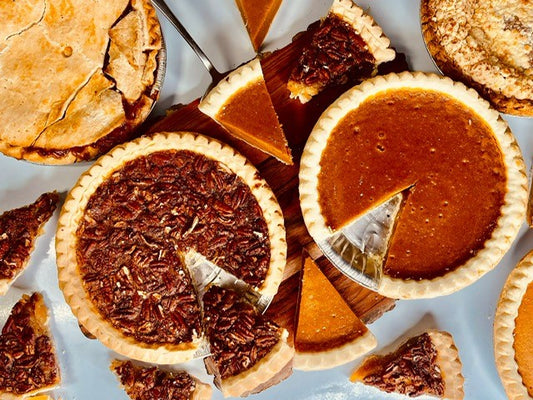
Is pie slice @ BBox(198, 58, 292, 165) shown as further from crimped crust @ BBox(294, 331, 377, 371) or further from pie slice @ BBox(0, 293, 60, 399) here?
pie slice @ BBox(0, 293, 60, 399)

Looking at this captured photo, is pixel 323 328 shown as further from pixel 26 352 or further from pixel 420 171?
pixel 26 352

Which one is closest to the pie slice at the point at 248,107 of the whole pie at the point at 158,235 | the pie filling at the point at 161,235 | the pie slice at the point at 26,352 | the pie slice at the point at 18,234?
the whole pie at the point at 158,235

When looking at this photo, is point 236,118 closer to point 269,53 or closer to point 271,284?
point 269,53

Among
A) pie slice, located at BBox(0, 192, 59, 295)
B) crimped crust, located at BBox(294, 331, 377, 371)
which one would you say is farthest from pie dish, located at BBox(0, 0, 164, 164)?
crimped crust, located at BBox(294, 331, 377, 371)

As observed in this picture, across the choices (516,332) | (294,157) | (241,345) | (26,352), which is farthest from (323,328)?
(26,352)

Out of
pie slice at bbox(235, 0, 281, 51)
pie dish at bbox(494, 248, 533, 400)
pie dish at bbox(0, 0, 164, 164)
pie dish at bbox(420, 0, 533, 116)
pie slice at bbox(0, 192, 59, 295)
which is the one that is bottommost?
pie dish at bbox(494, 248, 533, 400)
